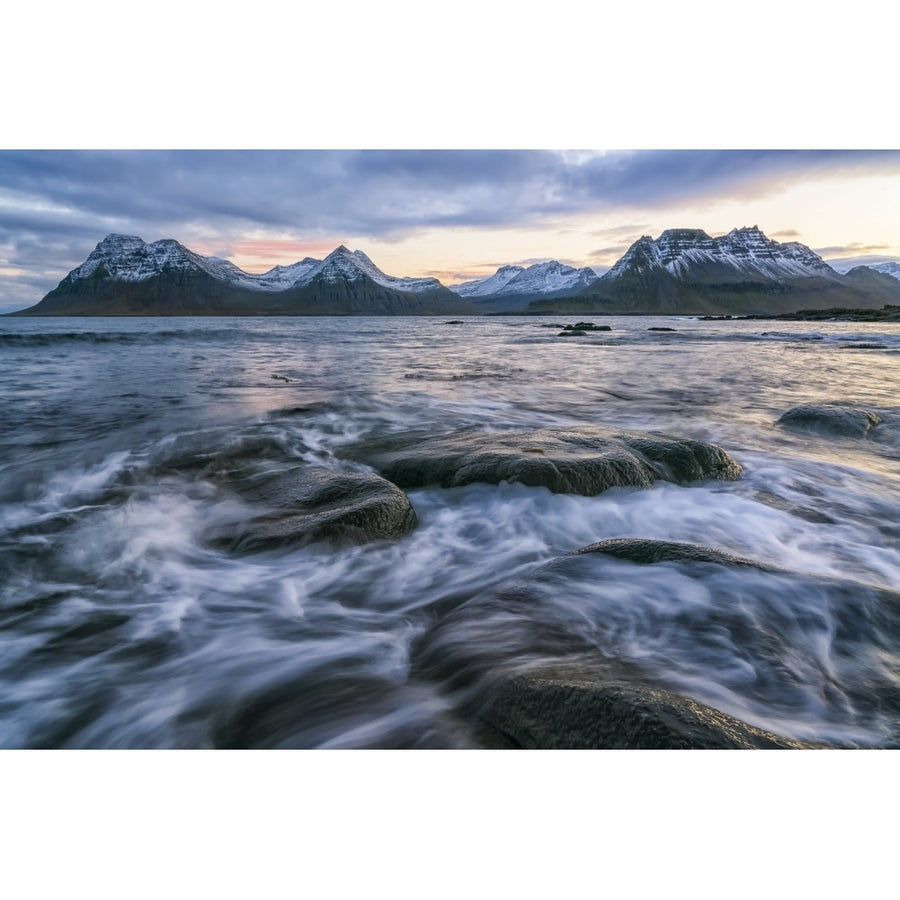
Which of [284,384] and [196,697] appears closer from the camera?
[196,697]

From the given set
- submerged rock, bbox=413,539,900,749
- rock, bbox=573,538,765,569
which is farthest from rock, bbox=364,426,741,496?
submerged rock, bbox=413,539,900,749

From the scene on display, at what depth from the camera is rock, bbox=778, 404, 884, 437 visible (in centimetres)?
789

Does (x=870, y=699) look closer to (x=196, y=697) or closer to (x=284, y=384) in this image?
(x=196, y=697)

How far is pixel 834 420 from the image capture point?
8078 millimetres

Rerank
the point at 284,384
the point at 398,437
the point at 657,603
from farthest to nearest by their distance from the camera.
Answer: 1. the point at 284,384
2. the point at 398,437
3. the point at 657,603

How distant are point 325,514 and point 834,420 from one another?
7.64 meters

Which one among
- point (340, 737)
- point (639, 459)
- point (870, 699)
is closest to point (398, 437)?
point (639, 459)

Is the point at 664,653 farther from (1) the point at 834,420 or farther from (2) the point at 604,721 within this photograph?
(1) the point at 834,420

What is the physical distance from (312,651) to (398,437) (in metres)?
4.69

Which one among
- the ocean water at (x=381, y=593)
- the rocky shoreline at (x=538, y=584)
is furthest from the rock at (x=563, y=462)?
the ocean water at (x=381, y=593)

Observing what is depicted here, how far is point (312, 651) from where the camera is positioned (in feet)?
10.3

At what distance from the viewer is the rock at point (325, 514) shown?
4074 millimetres

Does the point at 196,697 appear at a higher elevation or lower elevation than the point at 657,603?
lower

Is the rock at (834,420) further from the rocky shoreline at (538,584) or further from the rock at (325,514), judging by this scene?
the rock at (325,514)
